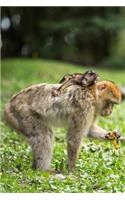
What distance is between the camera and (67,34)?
27031 millimetres

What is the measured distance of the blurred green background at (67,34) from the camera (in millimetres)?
25984

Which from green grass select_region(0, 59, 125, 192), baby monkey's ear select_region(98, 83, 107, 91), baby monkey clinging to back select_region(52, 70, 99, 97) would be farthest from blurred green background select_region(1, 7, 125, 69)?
baby monkey clinging to back select_region(52, 70, 99, 97)

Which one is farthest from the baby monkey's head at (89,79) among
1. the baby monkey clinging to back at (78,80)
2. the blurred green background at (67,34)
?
the blurred green background at (67,34)

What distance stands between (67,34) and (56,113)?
17280mm

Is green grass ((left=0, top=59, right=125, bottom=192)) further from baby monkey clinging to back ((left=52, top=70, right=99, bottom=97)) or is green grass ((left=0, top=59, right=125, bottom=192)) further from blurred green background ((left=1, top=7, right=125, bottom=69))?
blurred green background ((left=1, top=7, right=125, bottom=69))

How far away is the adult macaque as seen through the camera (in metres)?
9.86

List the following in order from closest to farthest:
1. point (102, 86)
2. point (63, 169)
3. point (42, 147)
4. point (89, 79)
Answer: point (89, 79), point (42, 147), point (102, 86), point (63, 169)

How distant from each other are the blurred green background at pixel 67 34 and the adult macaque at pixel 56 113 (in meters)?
15.5

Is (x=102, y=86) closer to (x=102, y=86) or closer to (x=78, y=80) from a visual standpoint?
(x=102, y=86)

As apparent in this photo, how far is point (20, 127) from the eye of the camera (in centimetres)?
1002

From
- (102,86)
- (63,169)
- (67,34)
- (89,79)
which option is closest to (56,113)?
(89,79)

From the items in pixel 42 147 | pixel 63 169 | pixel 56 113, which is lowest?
pixel 63 169
